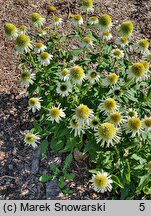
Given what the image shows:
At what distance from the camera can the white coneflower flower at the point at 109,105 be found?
2808 mm

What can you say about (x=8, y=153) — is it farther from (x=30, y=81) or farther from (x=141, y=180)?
(x=141, y=180)

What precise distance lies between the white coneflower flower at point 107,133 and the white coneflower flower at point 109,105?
0.39 ft

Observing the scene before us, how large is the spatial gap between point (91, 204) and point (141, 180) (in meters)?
0.49

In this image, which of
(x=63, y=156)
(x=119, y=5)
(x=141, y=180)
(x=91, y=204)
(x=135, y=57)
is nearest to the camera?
(x=141, y=180)

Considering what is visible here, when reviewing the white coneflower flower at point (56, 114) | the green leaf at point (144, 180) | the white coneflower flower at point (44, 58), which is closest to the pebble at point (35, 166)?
the white coneflower flower at point (56, 114)

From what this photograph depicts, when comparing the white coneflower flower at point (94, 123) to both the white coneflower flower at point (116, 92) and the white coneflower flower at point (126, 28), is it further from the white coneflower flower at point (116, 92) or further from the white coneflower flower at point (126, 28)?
the white coneflower flower at point (126, 28)

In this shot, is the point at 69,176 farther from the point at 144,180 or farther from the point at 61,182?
the point at 144,180

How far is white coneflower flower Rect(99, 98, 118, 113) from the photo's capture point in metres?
2.81

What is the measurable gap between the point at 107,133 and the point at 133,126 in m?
0.19

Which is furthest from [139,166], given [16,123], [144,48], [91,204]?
[16,123]

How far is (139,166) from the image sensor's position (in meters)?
2.91

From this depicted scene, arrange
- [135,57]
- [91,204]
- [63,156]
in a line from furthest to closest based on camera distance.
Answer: [135,57] → [63,156] → [91,204]

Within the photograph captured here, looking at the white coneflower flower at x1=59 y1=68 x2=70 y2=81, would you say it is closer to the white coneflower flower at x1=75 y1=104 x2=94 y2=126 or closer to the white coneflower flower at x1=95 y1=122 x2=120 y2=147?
the white coneflower flower at x1=75 y1=104 x2=94 y2=126

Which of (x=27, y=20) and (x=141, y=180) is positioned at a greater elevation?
(x=27, y=20)
